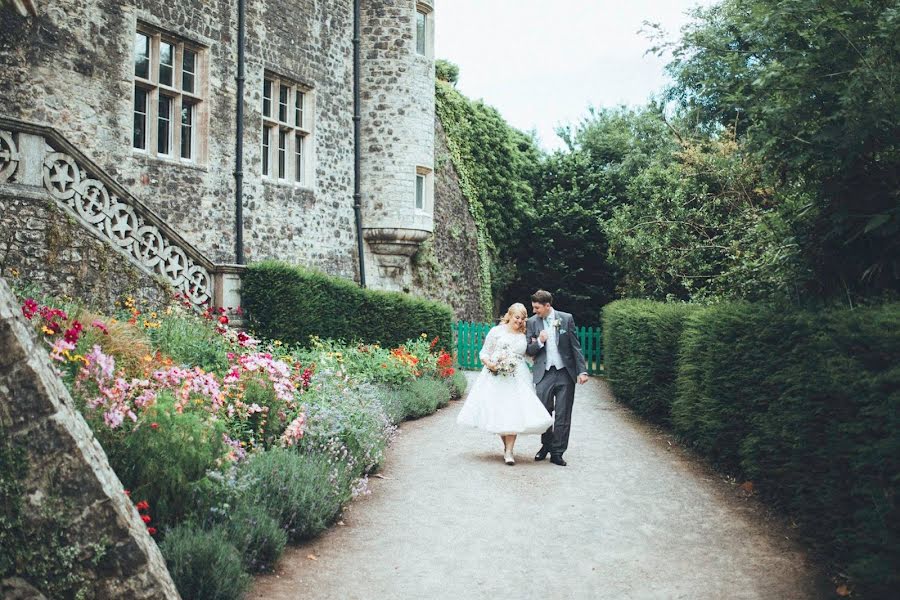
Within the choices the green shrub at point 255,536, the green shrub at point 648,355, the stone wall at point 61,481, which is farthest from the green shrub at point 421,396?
the stone wall at point 61,481

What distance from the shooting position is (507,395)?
10055mm

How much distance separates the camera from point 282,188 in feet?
59.1

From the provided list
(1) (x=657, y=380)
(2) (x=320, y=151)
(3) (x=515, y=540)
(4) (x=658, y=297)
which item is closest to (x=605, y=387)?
(4) (x=658, y=297)

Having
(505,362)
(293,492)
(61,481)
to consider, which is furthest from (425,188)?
(61,481)

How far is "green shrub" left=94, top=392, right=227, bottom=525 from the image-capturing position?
225 inches

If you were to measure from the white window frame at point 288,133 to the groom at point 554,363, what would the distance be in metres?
9.06

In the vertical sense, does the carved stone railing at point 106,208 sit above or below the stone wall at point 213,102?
below

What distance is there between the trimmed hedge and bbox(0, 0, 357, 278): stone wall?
7.68ft

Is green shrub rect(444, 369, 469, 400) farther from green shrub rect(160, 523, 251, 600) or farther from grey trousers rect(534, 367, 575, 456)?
green shrub rect(160, 523, 251, 600)

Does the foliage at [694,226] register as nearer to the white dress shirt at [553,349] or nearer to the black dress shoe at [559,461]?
the white dress shirt at [553,349]

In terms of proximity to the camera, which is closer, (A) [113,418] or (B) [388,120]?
(A) [113,418]

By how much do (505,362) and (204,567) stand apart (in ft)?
17.8

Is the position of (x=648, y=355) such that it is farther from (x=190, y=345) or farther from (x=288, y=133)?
(x=288, y=133)

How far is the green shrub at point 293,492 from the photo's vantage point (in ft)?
21.6
